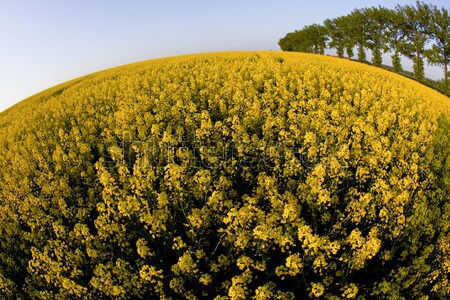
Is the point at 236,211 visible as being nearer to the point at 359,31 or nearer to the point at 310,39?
the point at 359,31

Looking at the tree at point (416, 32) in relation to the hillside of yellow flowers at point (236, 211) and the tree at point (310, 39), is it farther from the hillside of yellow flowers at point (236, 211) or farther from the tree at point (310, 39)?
the hillside of yellow flowers at point (236, 211)

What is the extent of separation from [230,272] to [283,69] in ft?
73.0

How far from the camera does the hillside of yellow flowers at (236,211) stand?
23.6 ft

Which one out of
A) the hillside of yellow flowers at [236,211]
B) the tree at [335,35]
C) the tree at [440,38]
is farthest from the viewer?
the tree at [335,35]

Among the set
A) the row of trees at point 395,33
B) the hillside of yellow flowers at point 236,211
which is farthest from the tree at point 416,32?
the hillside of yellow flowers at point 236,211

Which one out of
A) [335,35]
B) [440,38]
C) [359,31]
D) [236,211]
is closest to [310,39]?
[335,35]

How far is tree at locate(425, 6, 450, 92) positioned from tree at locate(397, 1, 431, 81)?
4.71 feet

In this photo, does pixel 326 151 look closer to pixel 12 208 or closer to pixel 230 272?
pixel 230 272

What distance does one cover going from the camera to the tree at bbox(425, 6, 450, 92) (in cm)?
5306

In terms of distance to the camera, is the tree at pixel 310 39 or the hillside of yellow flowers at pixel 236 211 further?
the tree at pixel 310 39

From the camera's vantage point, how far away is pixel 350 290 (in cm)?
638

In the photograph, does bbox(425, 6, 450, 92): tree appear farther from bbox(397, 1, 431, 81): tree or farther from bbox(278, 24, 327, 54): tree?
bbox(278, 24, 327, 54): tree

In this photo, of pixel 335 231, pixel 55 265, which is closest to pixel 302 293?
pixel 335 231

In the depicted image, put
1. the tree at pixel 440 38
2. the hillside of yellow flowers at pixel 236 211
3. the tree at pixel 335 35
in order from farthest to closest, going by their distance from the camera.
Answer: the tree at pixel 335 35 → the tree at pixel 440 38 → the hillside of yellow flowers at pixel 236 211
